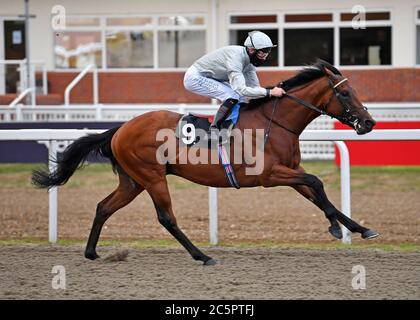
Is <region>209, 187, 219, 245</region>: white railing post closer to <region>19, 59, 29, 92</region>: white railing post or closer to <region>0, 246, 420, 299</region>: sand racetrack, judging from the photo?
<region>0, 246, 420, 299</region>: sand racetrack

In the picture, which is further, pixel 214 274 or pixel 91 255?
pixel 91 255

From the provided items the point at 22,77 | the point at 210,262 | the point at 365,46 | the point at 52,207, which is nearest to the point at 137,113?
the point at 22,77

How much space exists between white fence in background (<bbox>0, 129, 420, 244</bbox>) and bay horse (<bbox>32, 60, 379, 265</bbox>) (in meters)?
0.80

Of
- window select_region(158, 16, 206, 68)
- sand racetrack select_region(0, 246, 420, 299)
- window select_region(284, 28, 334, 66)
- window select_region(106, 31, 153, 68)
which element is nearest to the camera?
sand racetrack select_region(0, 246, 420, 299)

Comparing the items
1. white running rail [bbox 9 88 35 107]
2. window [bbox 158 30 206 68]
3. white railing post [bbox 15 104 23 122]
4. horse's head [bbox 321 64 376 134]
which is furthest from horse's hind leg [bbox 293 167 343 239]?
window [bbox 158 30 206 68]

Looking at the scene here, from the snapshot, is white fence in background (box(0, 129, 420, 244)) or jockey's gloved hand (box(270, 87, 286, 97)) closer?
jockey's gloved hand (box(270, 87, 286, 97))

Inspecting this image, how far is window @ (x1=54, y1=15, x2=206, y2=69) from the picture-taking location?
60.8ft

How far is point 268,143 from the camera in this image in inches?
274

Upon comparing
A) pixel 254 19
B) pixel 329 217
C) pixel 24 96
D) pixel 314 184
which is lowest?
pixel 329 217

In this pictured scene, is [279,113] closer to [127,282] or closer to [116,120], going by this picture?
[127,282]

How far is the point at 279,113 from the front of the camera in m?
7.09

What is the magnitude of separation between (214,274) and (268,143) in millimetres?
1172

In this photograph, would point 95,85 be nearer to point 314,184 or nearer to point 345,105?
point 345,105
